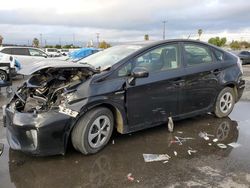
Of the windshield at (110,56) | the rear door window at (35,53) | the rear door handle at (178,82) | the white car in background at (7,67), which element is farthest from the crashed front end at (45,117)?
Answer: the rear door window at (35,53)

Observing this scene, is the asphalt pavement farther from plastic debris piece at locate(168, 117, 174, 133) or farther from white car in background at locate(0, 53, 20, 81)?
white car in background at locate(0, 53, 20, 81)

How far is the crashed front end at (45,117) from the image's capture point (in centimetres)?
402

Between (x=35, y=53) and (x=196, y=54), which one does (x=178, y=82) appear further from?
(x=35, y=53)

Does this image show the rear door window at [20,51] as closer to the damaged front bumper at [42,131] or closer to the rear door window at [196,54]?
the rear door window at [196,54]

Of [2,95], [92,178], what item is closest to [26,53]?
[2,95]

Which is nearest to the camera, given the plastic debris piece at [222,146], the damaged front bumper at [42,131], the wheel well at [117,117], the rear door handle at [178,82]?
the damaged front bumper at [42,131]

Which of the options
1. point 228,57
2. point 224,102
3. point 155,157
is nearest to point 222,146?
point 155,157

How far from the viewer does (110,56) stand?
5.30m

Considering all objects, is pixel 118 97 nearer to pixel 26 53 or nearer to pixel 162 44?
pixel 162 44

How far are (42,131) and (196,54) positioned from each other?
10.2 feet

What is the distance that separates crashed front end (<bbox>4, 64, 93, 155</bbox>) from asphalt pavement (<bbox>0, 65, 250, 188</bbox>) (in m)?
0.27

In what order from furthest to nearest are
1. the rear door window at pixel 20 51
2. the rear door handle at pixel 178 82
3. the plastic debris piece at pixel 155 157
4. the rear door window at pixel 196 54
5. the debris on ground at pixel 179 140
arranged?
the rear door window at pixel 20 51 < the rear door window at pixel 196 54 < the rear door handle at pixel 178 82 < the debris on ground at pixel 179 140 < the plastic debris piece at pixel 155 157

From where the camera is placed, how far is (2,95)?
9.55 metres

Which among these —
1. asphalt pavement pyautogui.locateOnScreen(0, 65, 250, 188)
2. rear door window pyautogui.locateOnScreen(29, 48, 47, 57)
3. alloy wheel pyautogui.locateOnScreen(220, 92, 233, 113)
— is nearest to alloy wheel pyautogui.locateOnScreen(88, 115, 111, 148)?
asphalt pavement pyautogui.locateOnScreen(0, 65, 250, 188)
